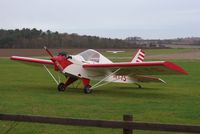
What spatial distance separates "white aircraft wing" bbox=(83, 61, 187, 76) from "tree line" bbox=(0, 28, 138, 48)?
6837 cm

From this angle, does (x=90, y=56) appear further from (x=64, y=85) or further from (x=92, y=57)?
(x=64, y=85)

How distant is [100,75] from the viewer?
67.5ft

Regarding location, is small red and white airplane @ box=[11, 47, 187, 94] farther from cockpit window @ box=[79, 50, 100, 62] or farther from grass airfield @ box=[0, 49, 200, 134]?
grass airfield @ box=[0, 49, 200, 134]

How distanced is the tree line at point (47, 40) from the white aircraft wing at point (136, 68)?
68.4 meters

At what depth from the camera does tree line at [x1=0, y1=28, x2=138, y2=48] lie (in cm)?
9212

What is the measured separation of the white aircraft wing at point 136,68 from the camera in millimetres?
17133

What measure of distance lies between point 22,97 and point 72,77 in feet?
13.4

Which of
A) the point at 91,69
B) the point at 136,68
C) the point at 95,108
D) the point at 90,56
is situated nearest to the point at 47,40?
the point at 90,56

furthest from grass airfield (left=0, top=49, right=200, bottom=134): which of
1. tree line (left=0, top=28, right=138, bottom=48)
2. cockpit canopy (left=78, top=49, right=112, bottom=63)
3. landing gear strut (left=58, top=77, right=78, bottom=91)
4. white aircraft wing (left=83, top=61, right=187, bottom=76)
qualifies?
tree line (left=0, top=28, right=138, bottom=48)

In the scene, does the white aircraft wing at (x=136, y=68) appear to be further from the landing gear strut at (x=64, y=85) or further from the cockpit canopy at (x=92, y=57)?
the landing gear strut at (x=64, y=85)

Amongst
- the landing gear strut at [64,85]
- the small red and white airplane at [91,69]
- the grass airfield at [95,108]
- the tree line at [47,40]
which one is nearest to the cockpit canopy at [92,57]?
the small red and white airplane at [91,69]

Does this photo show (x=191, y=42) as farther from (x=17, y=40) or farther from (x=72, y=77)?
(x=72, y=77)

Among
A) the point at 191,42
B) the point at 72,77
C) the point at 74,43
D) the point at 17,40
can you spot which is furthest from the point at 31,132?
the point at 191,42

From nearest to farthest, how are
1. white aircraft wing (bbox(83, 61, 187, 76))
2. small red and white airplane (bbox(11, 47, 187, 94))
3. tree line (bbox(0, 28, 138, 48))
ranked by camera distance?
white aircraft wing (bbox(83, 61, 187, 76))
small red and white airplane (bbox(11, 47, 187, 94))
tree line (bbox(0, 28, 138, 48))
